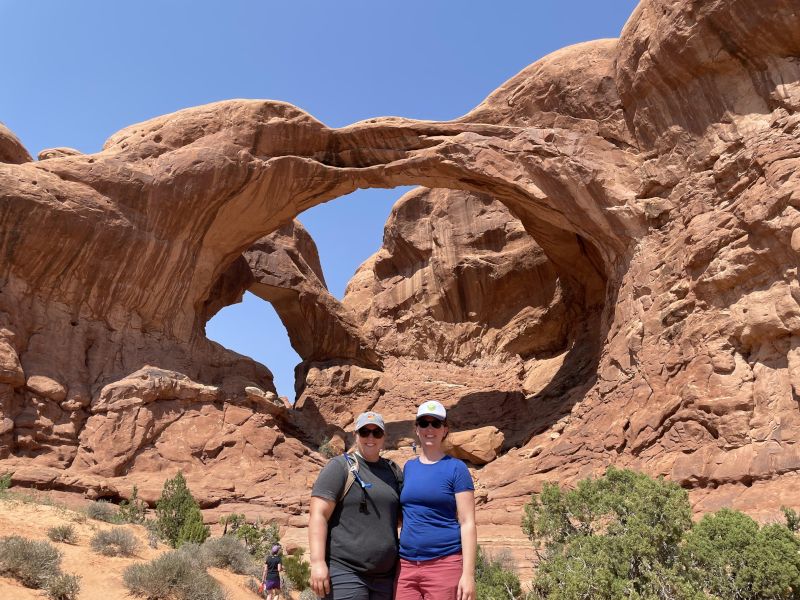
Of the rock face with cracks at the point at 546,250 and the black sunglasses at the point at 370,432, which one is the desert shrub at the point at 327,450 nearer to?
the rock face with cracks at the point at 546,250

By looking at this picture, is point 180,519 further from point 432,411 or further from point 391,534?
point 432,411

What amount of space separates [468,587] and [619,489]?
685 centimetres

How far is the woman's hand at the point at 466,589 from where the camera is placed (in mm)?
3455

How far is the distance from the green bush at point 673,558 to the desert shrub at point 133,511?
9026 mm

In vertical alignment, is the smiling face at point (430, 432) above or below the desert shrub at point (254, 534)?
above

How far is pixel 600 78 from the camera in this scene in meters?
18.1

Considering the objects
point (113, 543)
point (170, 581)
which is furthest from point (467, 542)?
point (113, 543)

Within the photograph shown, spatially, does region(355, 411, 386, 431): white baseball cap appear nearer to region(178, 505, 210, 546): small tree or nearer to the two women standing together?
the two women standing together

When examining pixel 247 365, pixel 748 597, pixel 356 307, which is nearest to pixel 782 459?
pixel 748 597

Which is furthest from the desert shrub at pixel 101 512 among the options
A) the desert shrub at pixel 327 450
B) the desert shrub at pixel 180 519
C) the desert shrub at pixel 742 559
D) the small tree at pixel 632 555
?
the desert shrub at pixel 742 559

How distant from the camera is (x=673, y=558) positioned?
24.0 ft

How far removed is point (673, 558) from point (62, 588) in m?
7.24

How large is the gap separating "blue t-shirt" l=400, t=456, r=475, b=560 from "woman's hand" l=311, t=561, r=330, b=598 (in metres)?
0.44

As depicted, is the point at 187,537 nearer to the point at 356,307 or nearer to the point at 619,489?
the point at 619,489
